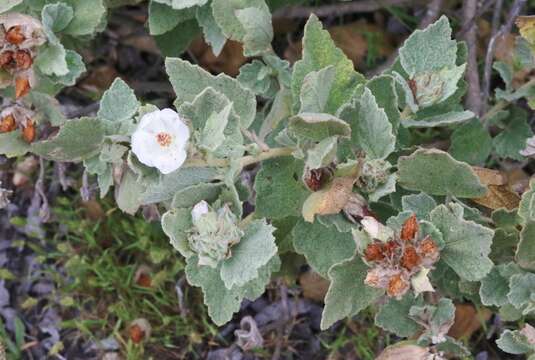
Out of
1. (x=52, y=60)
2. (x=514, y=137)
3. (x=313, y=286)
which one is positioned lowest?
(x=313, y=286)

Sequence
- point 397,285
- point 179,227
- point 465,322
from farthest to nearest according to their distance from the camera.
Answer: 1. point 465,322
2. point 179,227
3. point 397,285

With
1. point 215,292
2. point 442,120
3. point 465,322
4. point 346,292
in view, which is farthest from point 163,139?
point 465,322

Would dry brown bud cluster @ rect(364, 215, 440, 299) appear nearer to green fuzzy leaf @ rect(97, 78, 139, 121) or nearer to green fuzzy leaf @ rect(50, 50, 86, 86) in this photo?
green fuzzy leaf @ rect(97, 78, 139, 121)

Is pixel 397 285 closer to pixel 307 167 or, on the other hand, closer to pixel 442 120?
pixel 307 167

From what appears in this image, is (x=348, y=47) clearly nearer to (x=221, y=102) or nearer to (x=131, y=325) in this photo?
(x=131, y=325)

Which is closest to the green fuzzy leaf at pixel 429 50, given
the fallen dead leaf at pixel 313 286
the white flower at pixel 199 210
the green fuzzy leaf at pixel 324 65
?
the green fuzzy leaf at pixel 324 65

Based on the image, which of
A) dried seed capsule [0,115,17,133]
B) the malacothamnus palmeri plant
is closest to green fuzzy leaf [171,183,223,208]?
the malacothamnus palmeri plant
